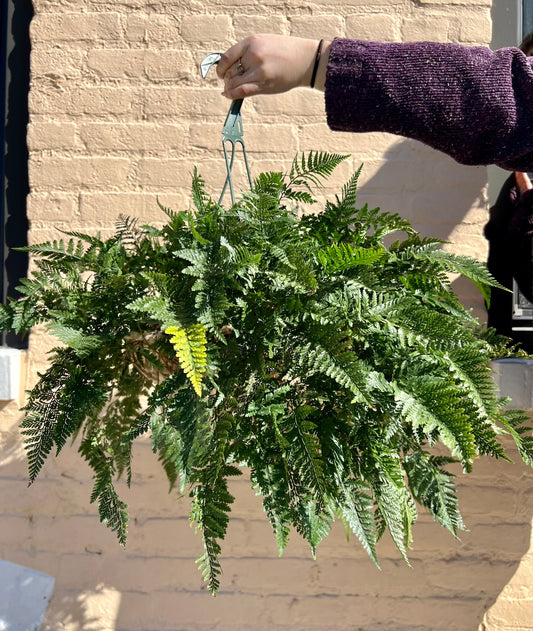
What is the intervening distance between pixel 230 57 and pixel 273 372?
1.79 feet

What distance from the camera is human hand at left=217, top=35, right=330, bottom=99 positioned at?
38.7 inches

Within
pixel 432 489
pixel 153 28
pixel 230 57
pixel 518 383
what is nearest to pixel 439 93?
pixel 230 57

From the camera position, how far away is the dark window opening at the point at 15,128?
1.61m

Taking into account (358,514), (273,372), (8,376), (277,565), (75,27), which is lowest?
(277,565)

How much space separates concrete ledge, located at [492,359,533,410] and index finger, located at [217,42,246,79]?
0.87 m

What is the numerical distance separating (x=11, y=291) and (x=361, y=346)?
3.56ft

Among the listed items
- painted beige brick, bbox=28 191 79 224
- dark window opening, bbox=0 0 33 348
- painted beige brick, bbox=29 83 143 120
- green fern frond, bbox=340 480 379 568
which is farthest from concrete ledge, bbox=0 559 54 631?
painted beige brick, bbox=29 83 143 120

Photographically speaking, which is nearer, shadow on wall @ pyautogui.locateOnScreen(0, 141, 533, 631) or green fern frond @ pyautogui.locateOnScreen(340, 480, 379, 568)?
green fern frond @ pyautogui.locateOnScreen(340, 480, 379, 568)

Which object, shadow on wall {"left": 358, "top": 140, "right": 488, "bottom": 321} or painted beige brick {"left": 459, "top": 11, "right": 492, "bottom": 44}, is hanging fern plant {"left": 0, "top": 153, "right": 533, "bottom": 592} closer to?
shadow on wall {"left": 358, "top": 140, "right": 488, "bottom": 321}

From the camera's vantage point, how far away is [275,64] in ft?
3.26

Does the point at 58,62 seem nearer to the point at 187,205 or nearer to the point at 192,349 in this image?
the point at 187,205

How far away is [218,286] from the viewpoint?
83cm

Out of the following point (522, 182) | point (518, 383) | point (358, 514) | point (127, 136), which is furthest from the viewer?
point (127, 136)

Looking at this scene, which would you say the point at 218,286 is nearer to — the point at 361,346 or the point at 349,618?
the point at 361,346
